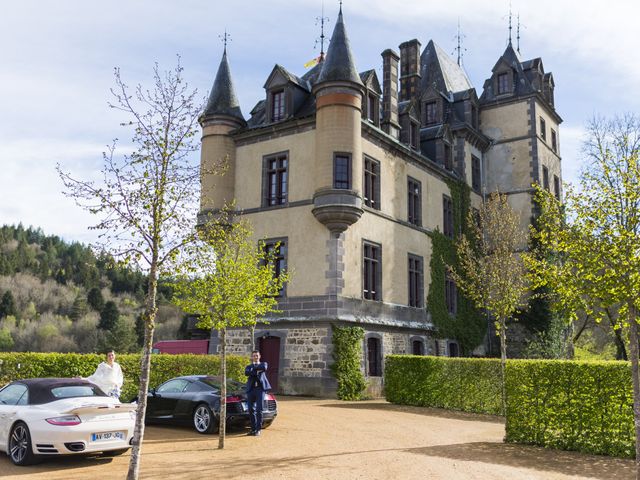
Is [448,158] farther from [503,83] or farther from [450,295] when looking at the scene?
[503,83]

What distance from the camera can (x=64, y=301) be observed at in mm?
94562

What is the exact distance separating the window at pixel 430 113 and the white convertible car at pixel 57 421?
27.0 metres

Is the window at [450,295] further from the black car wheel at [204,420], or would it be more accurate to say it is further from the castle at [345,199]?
the black car wheel at [204,420]

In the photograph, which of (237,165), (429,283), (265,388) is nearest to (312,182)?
(237,165)

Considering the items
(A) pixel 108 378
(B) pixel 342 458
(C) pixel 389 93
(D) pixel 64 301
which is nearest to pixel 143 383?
(B) pixel 342 458

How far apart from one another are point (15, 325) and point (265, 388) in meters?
86.1

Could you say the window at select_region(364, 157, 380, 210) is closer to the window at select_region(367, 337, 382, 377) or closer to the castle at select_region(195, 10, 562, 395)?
the castle at select_region(195, 10, 562, 395)

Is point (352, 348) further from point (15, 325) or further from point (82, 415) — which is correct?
point (15, 325)

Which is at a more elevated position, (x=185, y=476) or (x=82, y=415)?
(x=82, y=415)

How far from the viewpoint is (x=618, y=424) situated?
37.3 ft

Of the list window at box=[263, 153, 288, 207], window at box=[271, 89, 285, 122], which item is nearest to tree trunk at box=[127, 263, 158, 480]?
window at box=[263, 153, 288, 207]

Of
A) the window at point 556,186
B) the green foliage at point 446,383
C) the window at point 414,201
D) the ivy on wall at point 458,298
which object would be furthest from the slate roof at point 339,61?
the window at point 556,186

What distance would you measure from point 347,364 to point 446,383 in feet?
15.5

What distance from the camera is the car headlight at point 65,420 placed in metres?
Answer: 9.72
